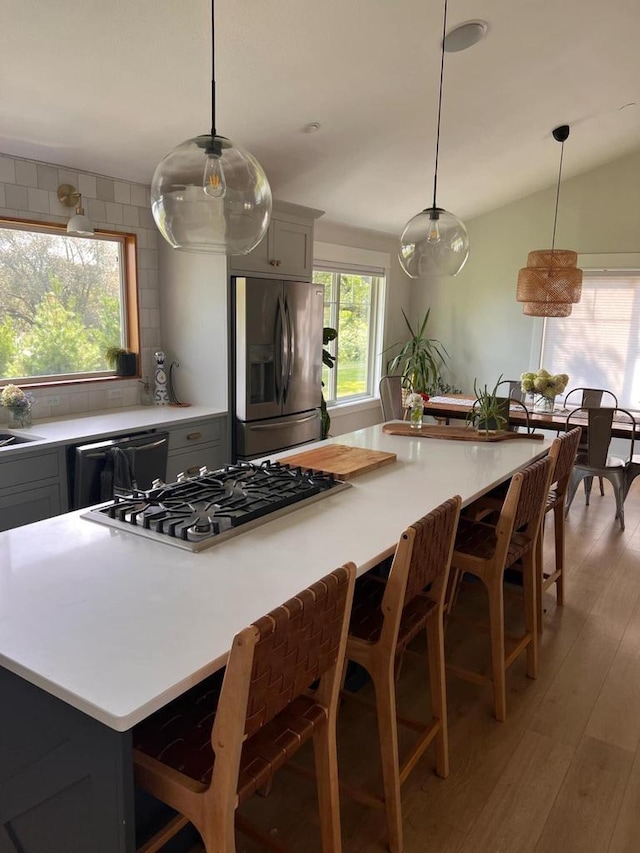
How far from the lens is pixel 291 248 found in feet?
14.2

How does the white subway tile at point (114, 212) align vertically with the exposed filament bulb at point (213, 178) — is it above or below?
above

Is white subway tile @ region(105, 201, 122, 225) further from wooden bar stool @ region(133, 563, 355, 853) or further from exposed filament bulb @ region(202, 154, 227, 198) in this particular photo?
wooden bar stool @ region(133, 563, 355, 853)

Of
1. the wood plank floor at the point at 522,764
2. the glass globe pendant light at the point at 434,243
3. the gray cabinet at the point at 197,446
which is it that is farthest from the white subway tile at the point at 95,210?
the wood plank floor at the point at 522,764

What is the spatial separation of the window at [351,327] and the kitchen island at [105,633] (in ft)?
13.8

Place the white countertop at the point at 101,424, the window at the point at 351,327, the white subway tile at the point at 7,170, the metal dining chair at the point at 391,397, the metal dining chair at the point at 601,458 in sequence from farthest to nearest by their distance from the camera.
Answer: the window at the point at 351,327 < the metal dining chair at the point at 391,397 < the metal dining chair at the point at 601,458 < the white subway tile at the point at 7,170 < the white countertop at the point at 101,424

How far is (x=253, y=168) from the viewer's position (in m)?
1.66

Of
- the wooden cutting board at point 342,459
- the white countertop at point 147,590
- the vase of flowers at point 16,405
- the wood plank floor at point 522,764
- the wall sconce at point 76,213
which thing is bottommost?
the wood plank floor at point 522,764

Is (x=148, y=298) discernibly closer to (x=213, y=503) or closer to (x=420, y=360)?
(x=213, y=503)

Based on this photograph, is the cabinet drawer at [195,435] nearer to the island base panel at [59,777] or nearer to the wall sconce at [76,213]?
the wall sconce at [76,213]

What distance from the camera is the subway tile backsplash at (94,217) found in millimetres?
3293

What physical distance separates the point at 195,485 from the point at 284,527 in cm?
42

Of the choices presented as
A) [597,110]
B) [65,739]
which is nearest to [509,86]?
[597,110]

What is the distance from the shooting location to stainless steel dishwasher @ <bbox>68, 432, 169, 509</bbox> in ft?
9.89

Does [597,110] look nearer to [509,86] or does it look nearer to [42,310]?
[509,86]
